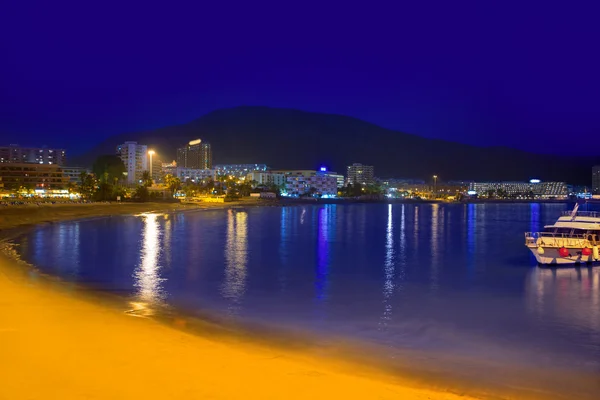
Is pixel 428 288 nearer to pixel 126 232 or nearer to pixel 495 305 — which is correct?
pixel 495 305

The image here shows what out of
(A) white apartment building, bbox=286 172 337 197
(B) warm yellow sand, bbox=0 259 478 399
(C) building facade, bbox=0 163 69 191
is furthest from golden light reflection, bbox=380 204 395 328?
(A) white apartment building, bbox=286 172 337 197

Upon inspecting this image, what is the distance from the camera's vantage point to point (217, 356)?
8555 millimetres

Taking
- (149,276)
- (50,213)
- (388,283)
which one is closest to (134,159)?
(50,213)

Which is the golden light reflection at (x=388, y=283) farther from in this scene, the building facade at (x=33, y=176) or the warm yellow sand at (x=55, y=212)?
the building facade at (x=33, y=176)

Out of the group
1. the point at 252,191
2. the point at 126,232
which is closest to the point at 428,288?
the point at 126,232

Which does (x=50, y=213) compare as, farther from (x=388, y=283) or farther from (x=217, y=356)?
(x=217, y=356)

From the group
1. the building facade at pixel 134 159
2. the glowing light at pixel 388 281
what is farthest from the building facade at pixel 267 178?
the glowing light at pixel 388 281

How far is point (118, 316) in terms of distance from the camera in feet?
37.9

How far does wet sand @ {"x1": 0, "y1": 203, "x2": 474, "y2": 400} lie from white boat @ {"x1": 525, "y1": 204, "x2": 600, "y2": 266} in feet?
52.3

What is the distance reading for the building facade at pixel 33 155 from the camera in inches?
5843

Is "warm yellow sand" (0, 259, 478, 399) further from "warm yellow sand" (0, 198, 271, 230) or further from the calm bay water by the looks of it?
"warm yellow sand" (0, 198, 271, 230)

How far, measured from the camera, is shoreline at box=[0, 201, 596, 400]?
22.9ft

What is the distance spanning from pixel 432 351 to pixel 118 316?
264 inches

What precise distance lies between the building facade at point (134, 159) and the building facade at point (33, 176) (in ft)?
123
